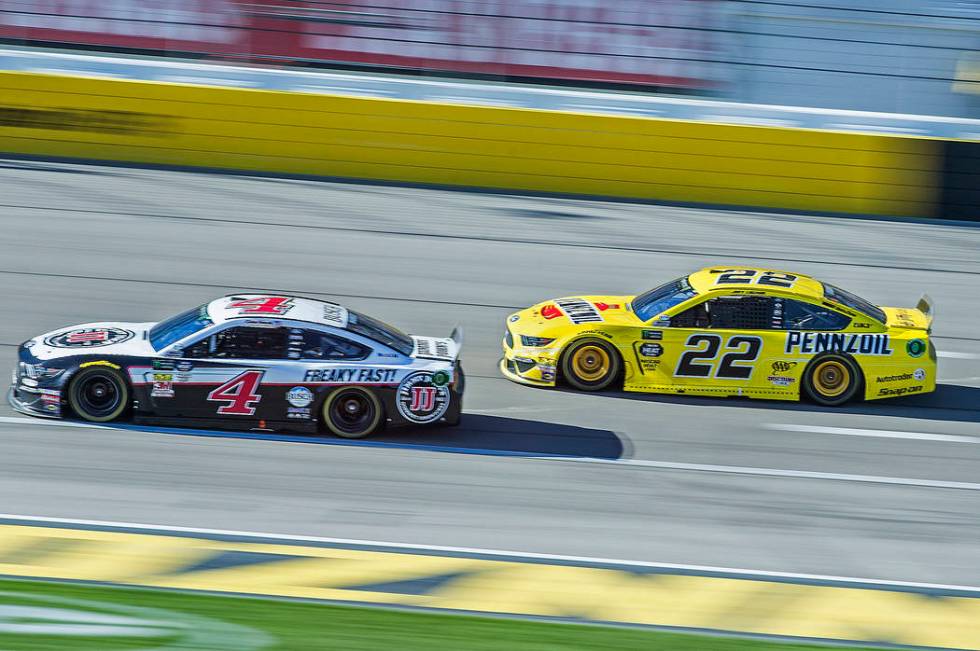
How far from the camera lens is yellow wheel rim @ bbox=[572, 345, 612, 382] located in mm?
11414

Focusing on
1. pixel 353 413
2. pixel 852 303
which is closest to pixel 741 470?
pixel 852 303

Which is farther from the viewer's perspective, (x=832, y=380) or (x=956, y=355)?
(x=956, y=355)

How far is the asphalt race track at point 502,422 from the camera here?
8.61 meters

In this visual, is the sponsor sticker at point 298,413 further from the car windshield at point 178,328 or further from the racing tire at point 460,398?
the racing tire at point 460,398

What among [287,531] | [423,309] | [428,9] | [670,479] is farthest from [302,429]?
[428,9]

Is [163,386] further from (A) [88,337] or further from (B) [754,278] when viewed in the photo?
(B) [754,278]

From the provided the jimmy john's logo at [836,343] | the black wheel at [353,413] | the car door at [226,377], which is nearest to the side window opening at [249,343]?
the car door at [226,377]

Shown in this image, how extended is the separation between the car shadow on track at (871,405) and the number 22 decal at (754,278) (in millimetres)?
1137

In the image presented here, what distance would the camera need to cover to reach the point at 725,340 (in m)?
11.2

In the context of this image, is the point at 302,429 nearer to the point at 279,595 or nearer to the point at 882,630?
the point at 279,595

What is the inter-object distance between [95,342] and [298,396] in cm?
178

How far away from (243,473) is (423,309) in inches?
196

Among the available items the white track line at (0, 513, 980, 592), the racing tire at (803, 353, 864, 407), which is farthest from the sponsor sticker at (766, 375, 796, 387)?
the white track line at (0, 513, 980, 592)

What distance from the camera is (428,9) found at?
20.8 m
